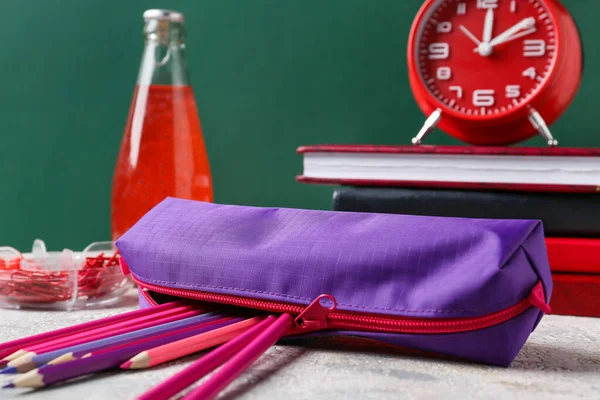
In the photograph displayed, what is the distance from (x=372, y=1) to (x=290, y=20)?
0.41 feet

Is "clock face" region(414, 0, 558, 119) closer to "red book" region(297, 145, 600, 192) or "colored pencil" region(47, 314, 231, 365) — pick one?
"red book" region(297, 145, 600, 192)

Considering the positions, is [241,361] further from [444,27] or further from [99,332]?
[444,27]

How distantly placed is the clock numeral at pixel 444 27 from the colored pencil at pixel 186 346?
0.47 metres

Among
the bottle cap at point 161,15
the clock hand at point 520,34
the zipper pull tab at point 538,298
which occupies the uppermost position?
the bottle cap at point 161,15

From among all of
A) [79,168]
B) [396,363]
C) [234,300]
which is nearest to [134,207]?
[79,168]

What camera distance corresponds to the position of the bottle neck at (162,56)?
2.88ft

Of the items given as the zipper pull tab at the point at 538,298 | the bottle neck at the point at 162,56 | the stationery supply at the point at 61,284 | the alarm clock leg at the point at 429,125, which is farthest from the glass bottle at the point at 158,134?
the zipper pull tab at the point at 538,298

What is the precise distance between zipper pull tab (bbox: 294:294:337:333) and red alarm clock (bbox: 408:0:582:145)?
0.36m

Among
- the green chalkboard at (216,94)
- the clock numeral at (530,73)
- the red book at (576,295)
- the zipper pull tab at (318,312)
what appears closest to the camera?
the zipper pull tab at (318,312)

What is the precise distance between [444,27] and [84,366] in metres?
0.59

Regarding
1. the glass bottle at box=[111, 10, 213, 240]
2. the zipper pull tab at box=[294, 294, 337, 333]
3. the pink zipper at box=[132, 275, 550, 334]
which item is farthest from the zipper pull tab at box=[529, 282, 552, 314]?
the glass bottle at box=[111, 10, 213, 240]

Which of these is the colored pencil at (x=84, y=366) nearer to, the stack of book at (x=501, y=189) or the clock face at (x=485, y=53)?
the stack of book at (x=501, y=189)

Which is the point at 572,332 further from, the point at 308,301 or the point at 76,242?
the point at 76,242

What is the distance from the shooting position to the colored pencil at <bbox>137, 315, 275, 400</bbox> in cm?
38
